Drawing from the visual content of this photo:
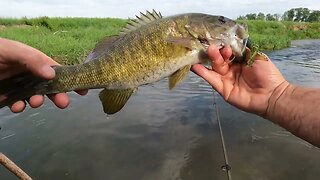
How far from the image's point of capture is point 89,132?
8297mm

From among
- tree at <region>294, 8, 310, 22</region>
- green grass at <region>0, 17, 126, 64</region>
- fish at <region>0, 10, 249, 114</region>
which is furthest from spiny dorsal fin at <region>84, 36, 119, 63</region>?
tree at <region>294, 8, 310, 22</region>

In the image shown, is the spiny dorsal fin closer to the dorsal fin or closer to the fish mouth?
the dorsal fin

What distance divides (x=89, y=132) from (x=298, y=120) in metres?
6.33

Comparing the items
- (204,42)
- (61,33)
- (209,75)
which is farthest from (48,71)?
(61,33)

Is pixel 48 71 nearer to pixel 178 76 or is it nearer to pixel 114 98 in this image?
pixel 114 98

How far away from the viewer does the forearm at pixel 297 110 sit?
2.55 metres

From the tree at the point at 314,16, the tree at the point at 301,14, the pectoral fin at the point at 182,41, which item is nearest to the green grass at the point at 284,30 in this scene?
the pectoral fin at the point at 182,41

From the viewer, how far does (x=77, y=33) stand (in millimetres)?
22922

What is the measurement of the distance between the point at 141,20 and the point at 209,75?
0.78 meters

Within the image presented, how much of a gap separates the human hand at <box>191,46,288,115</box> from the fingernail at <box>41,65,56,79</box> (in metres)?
1.16

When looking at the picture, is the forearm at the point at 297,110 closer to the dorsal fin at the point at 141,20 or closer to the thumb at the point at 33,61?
the dorsal fin at the point at 141,20

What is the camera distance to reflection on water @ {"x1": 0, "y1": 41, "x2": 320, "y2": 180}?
657 cm

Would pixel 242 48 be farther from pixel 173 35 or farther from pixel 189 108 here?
pixel 189 108

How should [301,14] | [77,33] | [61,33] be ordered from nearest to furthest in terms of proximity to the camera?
1. [77,33]
2. [61,33]
3. [301,14]
